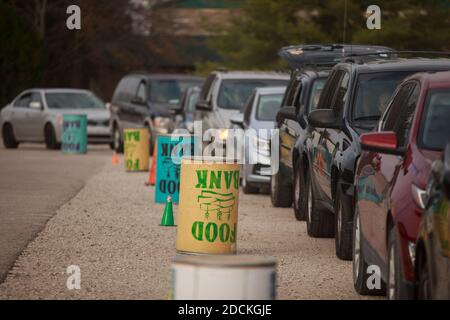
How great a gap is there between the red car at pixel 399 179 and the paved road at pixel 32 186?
2892 millimetres

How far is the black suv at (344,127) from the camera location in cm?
1226

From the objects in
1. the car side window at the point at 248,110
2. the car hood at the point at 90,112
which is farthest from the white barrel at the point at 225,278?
the car hood at the point at 90,112

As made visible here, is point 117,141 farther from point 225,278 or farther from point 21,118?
point 225,278

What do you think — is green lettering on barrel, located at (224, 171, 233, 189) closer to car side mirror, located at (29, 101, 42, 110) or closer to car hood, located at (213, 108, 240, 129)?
car hood, located at (213, 108, 240, 129)

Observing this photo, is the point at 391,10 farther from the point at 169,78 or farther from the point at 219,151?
Answer: the point at 219,151

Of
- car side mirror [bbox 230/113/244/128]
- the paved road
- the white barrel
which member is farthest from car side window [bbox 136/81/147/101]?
the white barrel

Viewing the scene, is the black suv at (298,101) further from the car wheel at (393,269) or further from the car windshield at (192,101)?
the car windshield at (192,101)

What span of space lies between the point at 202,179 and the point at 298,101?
16.1ft

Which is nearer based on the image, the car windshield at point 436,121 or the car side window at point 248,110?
the car windshield at point 436,121

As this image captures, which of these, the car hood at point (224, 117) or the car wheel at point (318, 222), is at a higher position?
the car wheel at point (318, 222)

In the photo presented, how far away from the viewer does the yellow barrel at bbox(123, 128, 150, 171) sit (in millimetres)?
25438

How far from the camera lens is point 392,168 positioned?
9.25 meters

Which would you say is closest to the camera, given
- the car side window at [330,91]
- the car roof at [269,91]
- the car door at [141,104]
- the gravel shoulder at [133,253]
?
the gravel shoulder at [133,253]
